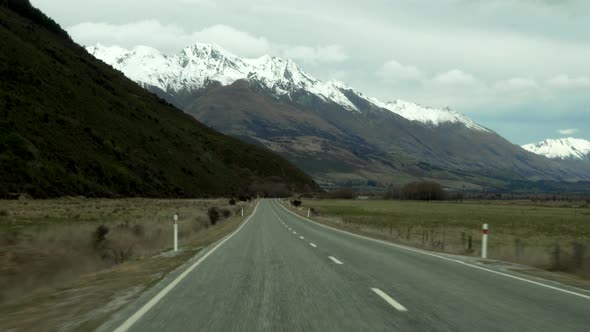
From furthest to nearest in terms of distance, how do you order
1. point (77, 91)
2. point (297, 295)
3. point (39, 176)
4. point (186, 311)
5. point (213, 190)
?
point (213, 190)
point (77, 91)
point (39, 176)
point (297, 295)
point (186, 311)

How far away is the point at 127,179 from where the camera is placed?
7338cm

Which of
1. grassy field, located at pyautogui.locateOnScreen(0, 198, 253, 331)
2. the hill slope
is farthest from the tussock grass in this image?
the hill slope

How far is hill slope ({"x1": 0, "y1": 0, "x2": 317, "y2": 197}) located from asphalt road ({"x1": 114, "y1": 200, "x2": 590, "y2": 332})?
45483mm

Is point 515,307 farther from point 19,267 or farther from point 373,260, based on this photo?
point 19,267

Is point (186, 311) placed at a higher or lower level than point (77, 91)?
lower

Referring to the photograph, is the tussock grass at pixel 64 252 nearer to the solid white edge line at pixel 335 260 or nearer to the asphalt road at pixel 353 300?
the asphalt road at pixel 353 300

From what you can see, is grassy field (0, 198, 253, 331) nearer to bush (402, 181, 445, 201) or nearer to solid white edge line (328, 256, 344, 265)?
solid white edge line (328, 256, 344, 265)

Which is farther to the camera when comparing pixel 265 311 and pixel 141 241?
pixel 141 241

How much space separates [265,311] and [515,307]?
4018 millimetres

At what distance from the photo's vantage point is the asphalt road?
7609mm

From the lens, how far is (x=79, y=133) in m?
71.7

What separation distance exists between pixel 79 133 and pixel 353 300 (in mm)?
68846

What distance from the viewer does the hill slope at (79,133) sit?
58281 mm

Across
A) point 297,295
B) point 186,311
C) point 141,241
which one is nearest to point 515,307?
point 297,295
